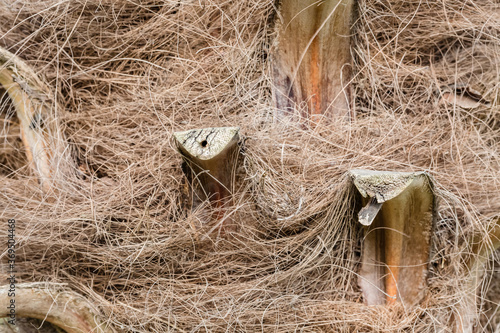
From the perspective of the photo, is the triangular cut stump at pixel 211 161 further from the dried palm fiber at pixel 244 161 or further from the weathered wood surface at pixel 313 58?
the weathered wood surface at pixel 313 58

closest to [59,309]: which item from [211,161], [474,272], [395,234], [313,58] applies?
[211,161]

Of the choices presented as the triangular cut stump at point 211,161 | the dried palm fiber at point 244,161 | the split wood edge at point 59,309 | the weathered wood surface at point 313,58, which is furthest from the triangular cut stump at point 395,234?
the split wood edge at point 59,309

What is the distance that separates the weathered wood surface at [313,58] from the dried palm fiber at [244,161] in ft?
0.24

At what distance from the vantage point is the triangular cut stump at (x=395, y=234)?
5.17 ft

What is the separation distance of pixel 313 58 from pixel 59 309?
54.2 inches

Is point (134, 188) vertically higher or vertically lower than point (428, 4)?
lower

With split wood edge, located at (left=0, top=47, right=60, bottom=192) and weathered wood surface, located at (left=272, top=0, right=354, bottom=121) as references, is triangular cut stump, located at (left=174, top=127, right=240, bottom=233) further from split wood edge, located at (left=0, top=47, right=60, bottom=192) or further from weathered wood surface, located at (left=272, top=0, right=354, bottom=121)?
split wood edge, located at (left=0, top=47, right=60, bottom=192)

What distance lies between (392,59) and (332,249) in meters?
1.00

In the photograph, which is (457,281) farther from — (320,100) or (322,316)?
(320,100)

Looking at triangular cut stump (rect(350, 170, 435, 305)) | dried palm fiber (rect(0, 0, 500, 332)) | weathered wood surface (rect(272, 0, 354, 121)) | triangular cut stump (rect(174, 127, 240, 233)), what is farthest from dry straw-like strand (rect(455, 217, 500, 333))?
triangular cut stump (rect(174, 127, 240, 233))

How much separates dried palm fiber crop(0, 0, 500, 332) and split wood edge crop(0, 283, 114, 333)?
0.06 m

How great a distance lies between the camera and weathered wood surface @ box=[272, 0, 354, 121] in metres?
2.02

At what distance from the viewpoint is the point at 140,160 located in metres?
2.22

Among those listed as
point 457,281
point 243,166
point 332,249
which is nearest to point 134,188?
point 243,166
